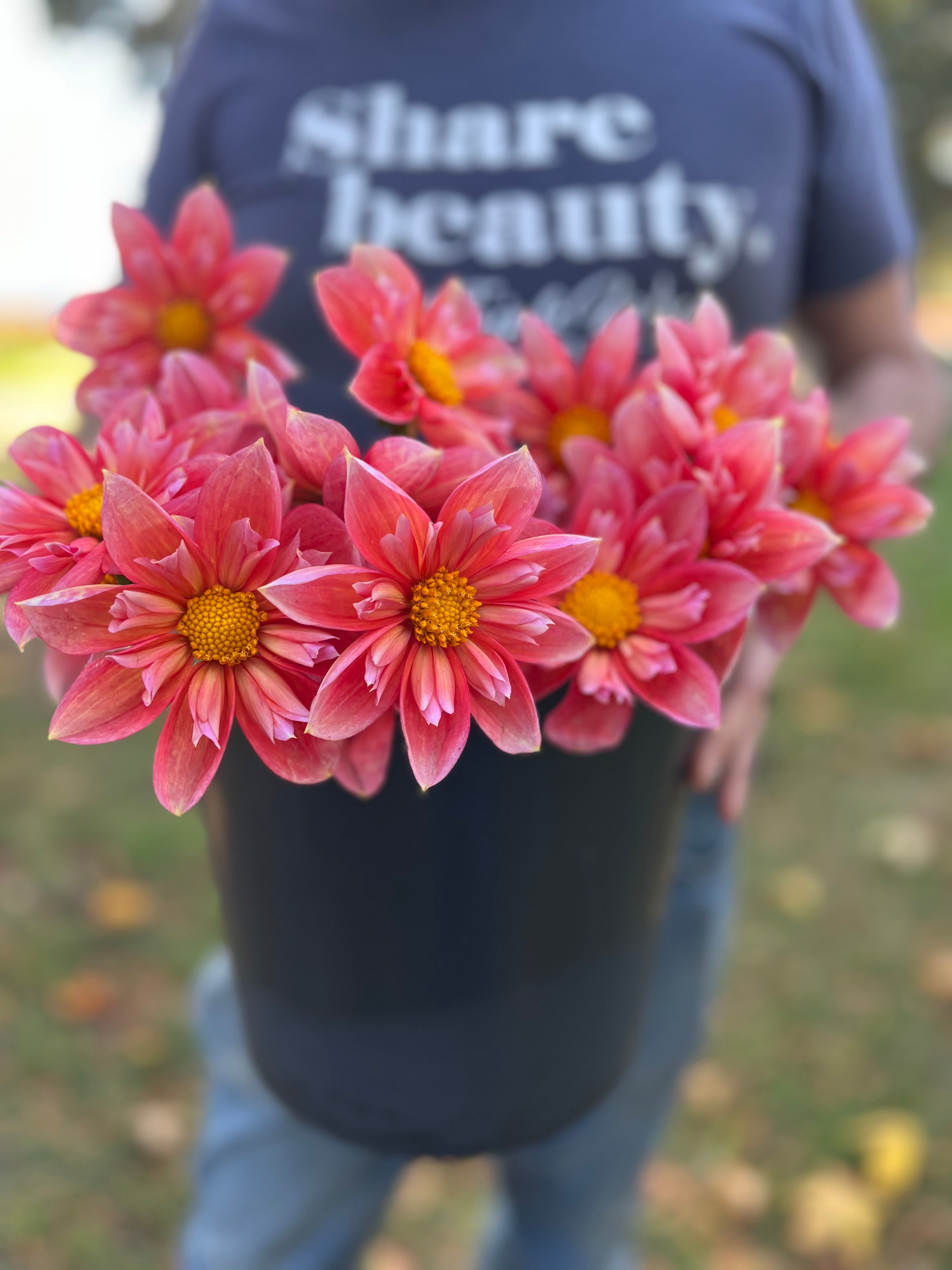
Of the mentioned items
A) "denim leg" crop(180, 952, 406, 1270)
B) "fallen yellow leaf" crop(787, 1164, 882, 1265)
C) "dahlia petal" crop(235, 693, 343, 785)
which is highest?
"dahlia petal" crop(235, 693, 343, 785)

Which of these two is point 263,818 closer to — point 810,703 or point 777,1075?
point 777,1075

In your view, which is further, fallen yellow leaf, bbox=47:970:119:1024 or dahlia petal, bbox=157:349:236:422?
fallen yellow leaf, bbox=47:970:119:1024

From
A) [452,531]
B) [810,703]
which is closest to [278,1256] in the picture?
[452,531]

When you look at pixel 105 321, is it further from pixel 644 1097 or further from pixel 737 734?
pixel 644 1097

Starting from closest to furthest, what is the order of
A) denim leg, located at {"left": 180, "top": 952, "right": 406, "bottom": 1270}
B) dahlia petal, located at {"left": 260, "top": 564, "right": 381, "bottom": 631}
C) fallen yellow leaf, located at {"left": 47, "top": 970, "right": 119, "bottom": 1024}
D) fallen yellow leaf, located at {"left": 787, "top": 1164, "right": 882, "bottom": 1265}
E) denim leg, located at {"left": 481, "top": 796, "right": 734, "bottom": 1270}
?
dahlia petal, located at {"left": 260, "top": 564, "right": 381, "bottom": 631} → denim leg, located at {"left": 180, "top": 952, "right": 406, "bottom": 1270} → denim leg, located at {"left": 481, "top": 796, "right": 734, "bottom": 1270} → fallen yellow leaf, located at {"left": 787, "top": 1164, "right": 882, "bottom": 1265} → fallen yellow leaf, located at {"left": 47, "top": 970, "right": 119, "bottom": 1024}

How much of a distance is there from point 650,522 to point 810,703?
239cm

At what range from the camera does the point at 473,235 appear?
1.02 m

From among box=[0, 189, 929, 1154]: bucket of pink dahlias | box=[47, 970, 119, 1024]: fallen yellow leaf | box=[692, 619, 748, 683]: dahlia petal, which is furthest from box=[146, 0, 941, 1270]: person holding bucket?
box=[47, 970, 119, 1024]: fallen yellow leaf

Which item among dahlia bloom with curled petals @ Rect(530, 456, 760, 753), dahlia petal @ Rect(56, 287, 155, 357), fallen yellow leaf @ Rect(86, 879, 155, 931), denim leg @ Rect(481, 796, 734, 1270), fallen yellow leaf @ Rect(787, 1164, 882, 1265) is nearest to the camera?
dahlia bloom with curled petals @ Rect(530, 456, 760, 753)

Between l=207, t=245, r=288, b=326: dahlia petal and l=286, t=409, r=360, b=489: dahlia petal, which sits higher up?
l=207, t=245, r=288, b=326: dahlia petal

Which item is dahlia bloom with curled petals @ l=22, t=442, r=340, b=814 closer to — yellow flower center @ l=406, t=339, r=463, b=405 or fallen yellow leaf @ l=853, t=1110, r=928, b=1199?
yellow flower center @ l=406, t=339, r=463, b=405

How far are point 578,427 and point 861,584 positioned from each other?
183mm

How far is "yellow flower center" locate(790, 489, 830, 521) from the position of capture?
0.59 meters

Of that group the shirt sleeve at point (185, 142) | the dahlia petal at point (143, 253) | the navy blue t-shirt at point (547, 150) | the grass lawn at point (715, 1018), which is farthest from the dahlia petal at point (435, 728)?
the grass lawn at point (715, 1018)
